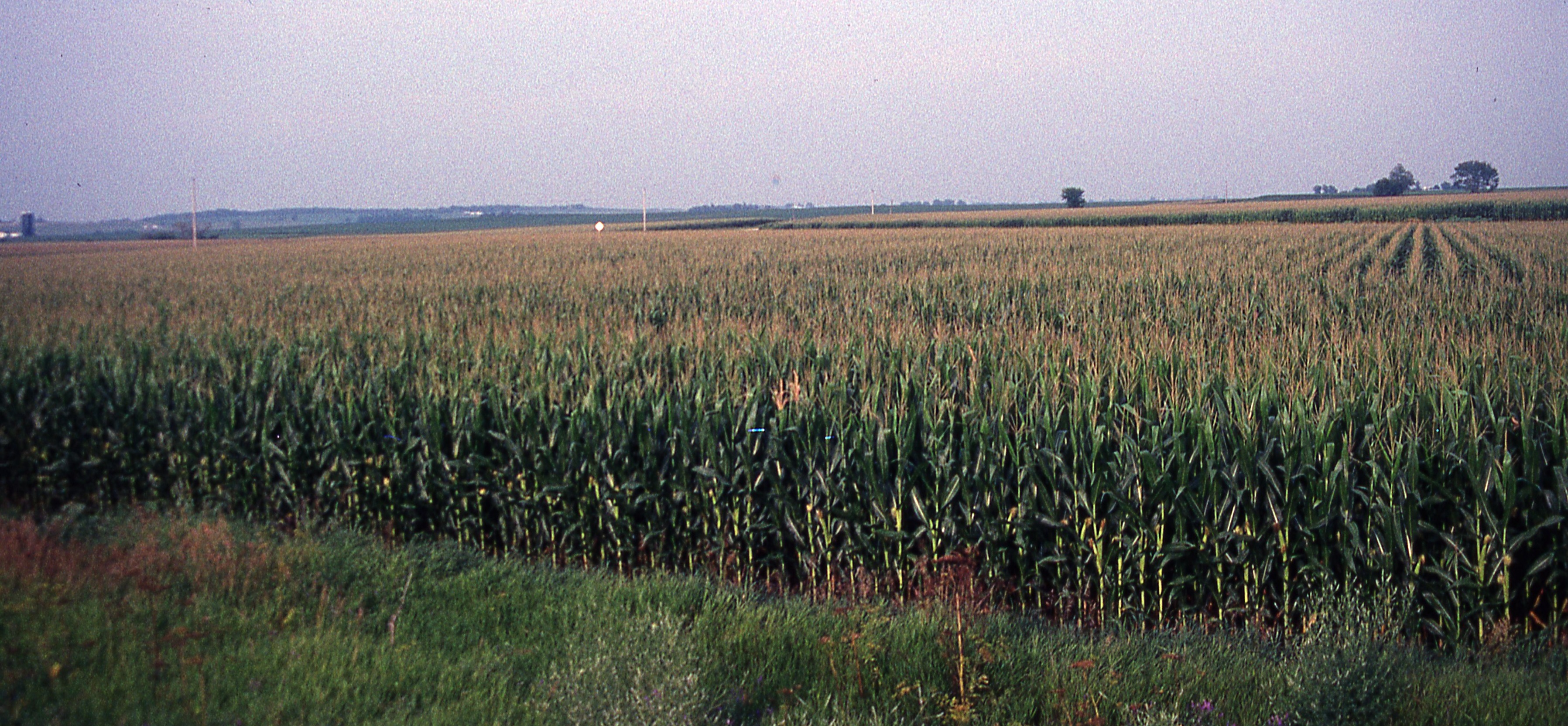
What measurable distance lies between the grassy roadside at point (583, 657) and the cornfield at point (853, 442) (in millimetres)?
601

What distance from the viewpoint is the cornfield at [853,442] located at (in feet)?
19.9

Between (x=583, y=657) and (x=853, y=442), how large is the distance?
2.88 m

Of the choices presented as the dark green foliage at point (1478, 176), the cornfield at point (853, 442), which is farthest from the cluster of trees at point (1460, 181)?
the cornfield at point (853, 442)

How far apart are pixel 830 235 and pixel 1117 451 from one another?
41.6 m

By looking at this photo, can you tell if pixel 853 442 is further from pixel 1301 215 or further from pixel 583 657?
pixel 1301 215

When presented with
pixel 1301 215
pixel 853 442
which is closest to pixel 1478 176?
pixel 1301 215

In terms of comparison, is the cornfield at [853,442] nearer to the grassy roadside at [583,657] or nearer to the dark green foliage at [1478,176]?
the grassy roadside at [583,657]

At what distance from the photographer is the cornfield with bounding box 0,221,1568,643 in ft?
19.9

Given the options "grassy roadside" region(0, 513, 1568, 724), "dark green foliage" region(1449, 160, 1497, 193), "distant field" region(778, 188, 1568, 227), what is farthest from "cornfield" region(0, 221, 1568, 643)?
"dark green foliage" region(1449, 160, 1497, 193)

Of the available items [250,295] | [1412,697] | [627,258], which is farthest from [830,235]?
[1412,697]

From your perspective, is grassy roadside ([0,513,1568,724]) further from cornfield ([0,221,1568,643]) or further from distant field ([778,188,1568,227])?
distant field ([778,188,1568,227])

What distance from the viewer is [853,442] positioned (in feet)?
22.8

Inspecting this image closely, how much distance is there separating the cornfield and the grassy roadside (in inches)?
23.7

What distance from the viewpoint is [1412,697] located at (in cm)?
451
